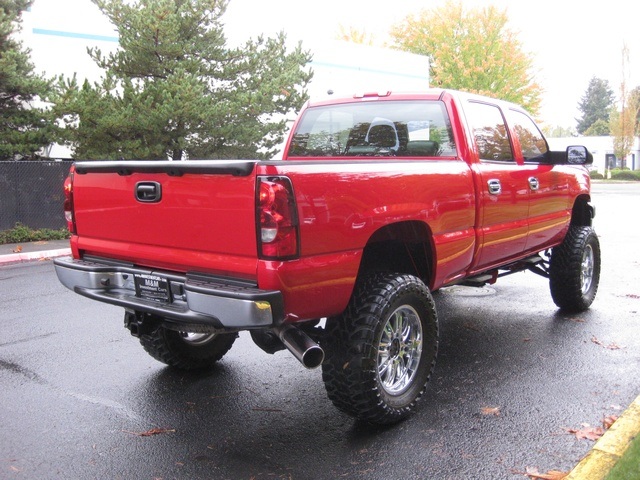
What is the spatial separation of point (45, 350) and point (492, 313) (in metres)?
4.35

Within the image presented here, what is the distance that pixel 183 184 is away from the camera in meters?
3.40

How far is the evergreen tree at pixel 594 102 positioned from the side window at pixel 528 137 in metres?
87.4

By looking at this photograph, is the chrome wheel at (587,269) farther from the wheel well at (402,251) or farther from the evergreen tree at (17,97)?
the evergreen tree at (17,97)

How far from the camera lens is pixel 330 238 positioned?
3.35 metres

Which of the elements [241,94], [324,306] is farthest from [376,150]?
[241,94]

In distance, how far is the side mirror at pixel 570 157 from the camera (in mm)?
5785

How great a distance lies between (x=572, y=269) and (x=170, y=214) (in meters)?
4.26

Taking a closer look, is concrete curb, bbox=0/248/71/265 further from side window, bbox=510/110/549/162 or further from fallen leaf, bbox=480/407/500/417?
fallen leaf, bbox=480/407/500/417

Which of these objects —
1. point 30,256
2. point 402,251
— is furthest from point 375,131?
point 30,256

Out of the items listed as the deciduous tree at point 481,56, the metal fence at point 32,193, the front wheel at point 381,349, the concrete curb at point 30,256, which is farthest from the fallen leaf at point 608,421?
the deciduous tree at point 481,56

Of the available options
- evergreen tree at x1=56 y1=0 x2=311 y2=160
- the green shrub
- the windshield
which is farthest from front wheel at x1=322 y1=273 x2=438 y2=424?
the green shrub

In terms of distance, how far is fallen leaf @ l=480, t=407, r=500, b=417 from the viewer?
3.98m

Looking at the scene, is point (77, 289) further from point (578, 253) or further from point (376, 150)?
point (578, 253)

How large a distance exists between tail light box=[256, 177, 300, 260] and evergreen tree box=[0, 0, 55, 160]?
12.1 metres
